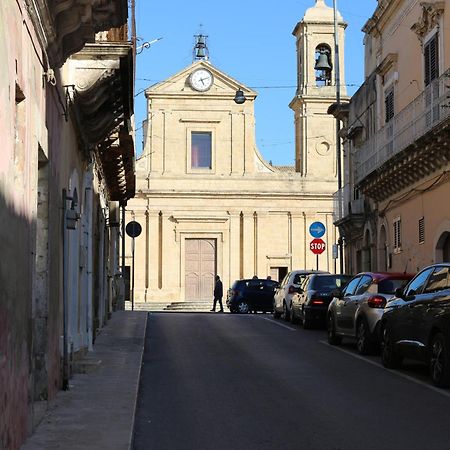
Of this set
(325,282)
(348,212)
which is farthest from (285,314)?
(348,212)

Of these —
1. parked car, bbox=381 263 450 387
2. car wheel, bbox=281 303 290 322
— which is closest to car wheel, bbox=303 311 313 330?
car wheel, bbox=281 303 290 322

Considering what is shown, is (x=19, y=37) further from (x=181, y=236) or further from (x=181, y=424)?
(x=181, y=236)

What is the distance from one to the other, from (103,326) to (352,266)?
631 inches

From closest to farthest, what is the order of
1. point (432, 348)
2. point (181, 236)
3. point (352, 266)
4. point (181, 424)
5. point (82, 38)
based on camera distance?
point (181, 424), point (82, 38), point (432, 348), point (352, 266), point (181, 236)

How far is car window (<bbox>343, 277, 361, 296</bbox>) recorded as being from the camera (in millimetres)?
19359

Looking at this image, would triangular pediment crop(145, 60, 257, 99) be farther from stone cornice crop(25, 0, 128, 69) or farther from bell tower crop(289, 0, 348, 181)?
stone cornice crop(25, 0, 128, 69)

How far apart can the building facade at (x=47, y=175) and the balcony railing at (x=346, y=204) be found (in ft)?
63.5

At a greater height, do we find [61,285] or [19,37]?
[19,37]

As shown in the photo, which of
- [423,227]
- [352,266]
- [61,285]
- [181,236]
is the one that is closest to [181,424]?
[61,285]

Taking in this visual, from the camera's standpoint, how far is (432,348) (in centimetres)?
1323

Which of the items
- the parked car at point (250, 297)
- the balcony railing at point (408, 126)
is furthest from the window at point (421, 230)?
the parked car at point (250, 297)

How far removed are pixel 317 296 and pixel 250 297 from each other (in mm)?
14543

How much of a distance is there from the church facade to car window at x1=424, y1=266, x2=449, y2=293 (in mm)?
40115

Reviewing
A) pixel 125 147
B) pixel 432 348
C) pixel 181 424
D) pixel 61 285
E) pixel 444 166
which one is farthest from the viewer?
pixel 444 166
